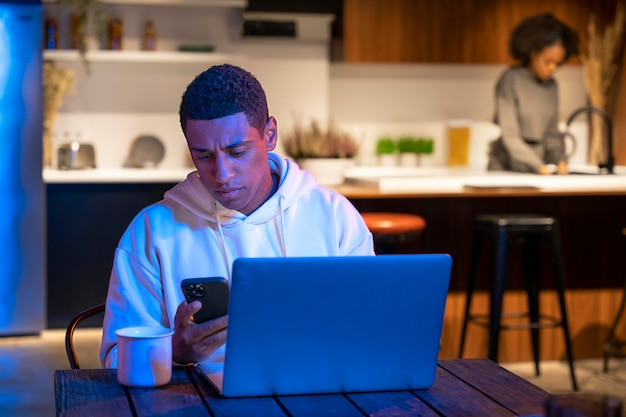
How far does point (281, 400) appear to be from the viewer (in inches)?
62.2

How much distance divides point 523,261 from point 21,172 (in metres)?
2.75

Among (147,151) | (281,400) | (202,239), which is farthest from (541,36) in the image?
(281,400)

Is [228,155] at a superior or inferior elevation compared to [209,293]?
superior

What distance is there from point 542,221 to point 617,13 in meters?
2.96

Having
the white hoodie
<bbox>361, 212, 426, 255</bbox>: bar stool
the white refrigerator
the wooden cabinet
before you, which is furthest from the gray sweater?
the white hoodie

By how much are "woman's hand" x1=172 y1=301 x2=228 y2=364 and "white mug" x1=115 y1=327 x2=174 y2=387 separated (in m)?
0.07

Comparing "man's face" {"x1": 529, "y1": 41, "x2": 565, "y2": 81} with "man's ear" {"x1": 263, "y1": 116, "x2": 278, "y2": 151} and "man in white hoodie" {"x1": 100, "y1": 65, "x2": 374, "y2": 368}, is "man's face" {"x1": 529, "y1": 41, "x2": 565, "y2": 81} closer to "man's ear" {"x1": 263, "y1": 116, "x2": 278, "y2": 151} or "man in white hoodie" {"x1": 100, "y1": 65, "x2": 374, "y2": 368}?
"man in white hoodie" {"x1": 100, "y1": 65, "x2": 374, "y2": 368}

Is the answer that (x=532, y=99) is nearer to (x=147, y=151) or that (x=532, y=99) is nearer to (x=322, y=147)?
(x=322, y=147)

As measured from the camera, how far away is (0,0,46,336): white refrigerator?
5340 mm

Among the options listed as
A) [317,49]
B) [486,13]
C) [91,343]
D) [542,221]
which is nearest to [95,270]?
[91,343]

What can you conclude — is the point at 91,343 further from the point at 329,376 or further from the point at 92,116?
the point at 329,376

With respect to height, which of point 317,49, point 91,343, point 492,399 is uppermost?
point 317,49

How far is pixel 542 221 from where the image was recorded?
4387 mm

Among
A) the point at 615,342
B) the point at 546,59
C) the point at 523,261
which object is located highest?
the point at 546,59
